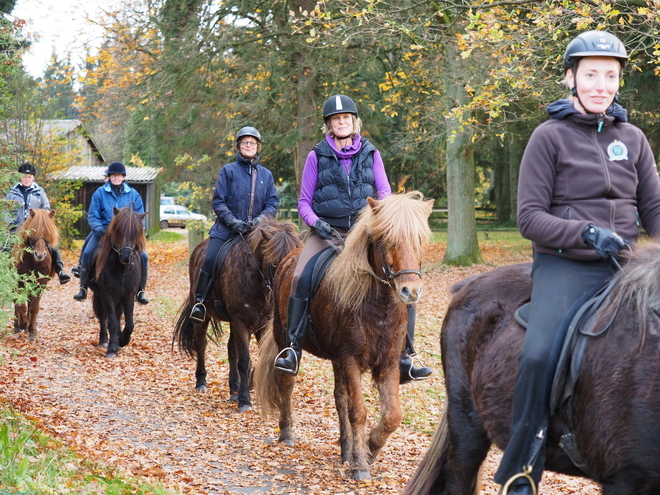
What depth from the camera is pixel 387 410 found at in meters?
5.87

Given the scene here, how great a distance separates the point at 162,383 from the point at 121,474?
438 cm

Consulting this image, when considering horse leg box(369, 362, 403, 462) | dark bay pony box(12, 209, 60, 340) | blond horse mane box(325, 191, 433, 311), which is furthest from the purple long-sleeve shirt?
dark bay pony box(12, 209, 60, 340)

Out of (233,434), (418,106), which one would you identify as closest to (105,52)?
(418,106)

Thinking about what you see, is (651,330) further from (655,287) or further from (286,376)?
(286,376)

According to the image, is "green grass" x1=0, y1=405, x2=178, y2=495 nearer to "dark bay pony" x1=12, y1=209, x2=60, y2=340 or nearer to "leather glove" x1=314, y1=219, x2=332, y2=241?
"leather glove" x1=314, y1=219, x2=332, y2=241

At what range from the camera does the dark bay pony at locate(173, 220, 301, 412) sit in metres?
8.28

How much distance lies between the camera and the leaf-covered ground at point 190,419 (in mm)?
5969

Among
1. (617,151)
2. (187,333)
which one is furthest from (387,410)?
(187,333)

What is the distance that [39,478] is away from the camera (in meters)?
4.65

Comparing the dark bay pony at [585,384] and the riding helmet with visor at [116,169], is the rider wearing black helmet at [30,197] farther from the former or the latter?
the dark bay pony at [585,384]

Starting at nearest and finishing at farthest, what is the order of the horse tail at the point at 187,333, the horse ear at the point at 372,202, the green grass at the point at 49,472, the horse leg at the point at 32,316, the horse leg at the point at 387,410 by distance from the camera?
the green grass at the point at 49,472 → the horse ear at the point at 372,202 → the horse leg at the point at 387,410 → the horse tail at the point at 187,333 → the horse leg at the point at 32,316

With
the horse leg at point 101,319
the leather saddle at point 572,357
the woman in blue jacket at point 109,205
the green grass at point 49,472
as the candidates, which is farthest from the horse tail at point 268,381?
the horse leg at point 101,319

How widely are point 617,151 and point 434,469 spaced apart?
6.74 ft

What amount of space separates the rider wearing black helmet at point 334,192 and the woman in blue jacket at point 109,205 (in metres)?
5.99
